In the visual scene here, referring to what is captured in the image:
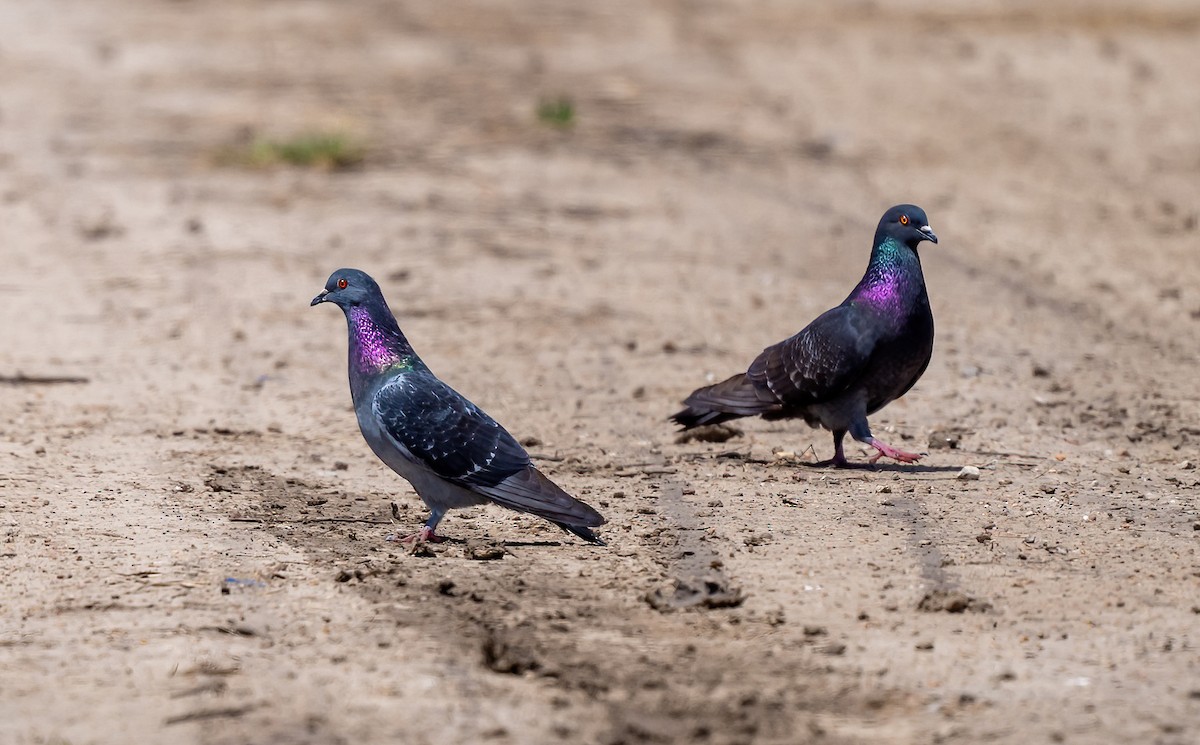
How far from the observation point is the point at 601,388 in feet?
26.5

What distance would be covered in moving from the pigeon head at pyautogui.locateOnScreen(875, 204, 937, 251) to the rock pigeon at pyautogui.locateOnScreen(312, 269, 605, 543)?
1.89 m

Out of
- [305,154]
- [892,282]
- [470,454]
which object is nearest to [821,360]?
[892,282]

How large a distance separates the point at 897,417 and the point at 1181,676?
3.11 metres

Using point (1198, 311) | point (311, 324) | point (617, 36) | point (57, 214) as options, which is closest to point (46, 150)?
point (57, 214)

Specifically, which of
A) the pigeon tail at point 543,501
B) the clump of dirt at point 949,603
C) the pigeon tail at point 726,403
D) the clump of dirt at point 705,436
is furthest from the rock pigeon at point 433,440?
the clump of dirt at point 705,436

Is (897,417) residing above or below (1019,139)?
below

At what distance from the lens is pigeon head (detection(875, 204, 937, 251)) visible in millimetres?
6793

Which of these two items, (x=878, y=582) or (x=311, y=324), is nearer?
(x=878, y=582)

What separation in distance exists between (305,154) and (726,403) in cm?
647

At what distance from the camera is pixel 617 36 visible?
18.2 m

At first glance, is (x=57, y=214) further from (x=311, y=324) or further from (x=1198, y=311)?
(x=1198, y=311)

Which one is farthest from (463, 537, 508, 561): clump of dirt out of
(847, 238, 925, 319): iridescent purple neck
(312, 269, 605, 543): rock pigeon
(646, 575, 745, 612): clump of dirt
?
(847, 238, 925, 319): iridescent purple neck

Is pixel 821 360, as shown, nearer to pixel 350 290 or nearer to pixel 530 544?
pixel 530 544

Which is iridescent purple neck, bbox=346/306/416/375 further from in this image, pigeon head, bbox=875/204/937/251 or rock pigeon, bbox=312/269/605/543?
pigeon head, bbox=875/204/937/251
